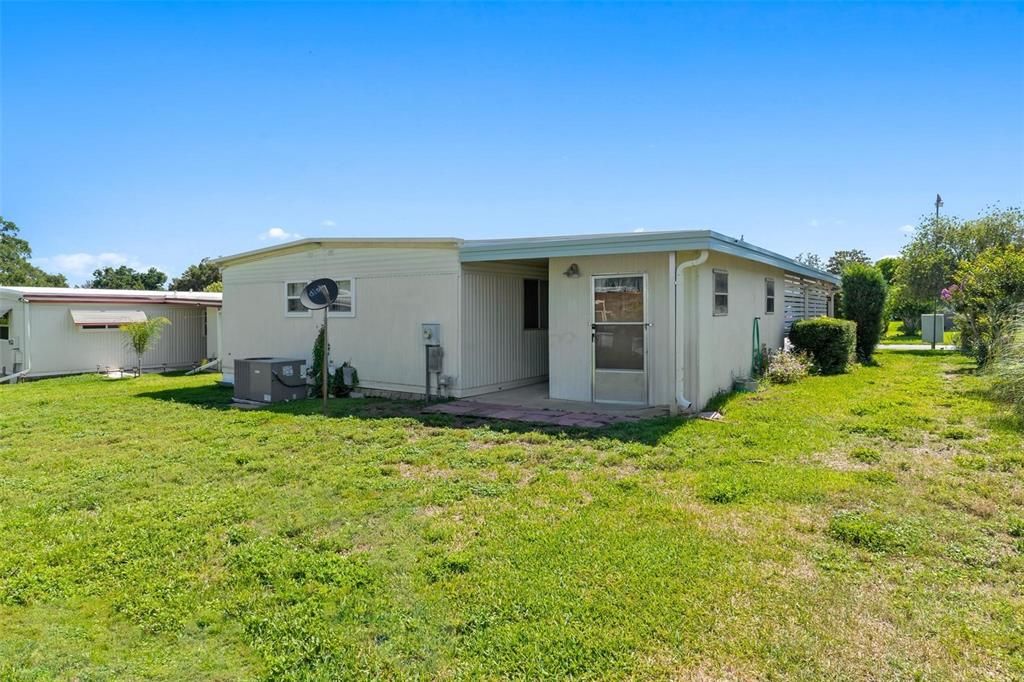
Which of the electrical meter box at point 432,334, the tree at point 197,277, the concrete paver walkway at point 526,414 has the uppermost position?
the tree at point 197,277

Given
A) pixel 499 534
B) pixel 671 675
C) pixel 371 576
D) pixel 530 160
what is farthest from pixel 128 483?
pixel 530 160

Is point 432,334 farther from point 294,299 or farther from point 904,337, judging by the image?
point 904,337

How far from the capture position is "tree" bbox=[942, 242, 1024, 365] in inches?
466

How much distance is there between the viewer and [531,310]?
1102 centimetres

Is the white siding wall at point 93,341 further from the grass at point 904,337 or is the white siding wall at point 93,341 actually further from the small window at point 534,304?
the grass at point 904,337

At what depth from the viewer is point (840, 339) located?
475 inches

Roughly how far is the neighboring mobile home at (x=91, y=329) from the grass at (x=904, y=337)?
21730mm

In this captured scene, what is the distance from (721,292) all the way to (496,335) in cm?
364

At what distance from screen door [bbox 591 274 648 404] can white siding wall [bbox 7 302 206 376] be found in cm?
1328

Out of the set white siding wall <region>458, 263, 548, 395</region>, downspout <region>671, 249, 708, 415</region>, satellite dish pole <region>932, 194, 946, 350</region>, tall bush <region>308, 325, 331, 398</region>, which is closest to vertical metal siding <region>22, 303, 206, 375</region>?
tall bush <region>308, 325, 331, 398</region>

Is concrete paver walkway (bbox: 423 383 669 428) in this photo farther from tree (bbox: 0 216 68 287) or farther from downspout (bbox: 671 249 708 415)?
tree (bbox: 0 216 68 287)

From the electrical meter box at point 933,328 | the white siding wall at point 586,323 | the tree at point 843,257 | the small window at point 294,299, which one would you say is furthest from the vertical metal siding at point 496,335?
the tree at point 843,257

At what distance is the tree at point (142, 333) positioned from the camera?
48.0ft

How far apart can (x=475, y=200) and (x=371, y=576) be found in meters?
13.6
